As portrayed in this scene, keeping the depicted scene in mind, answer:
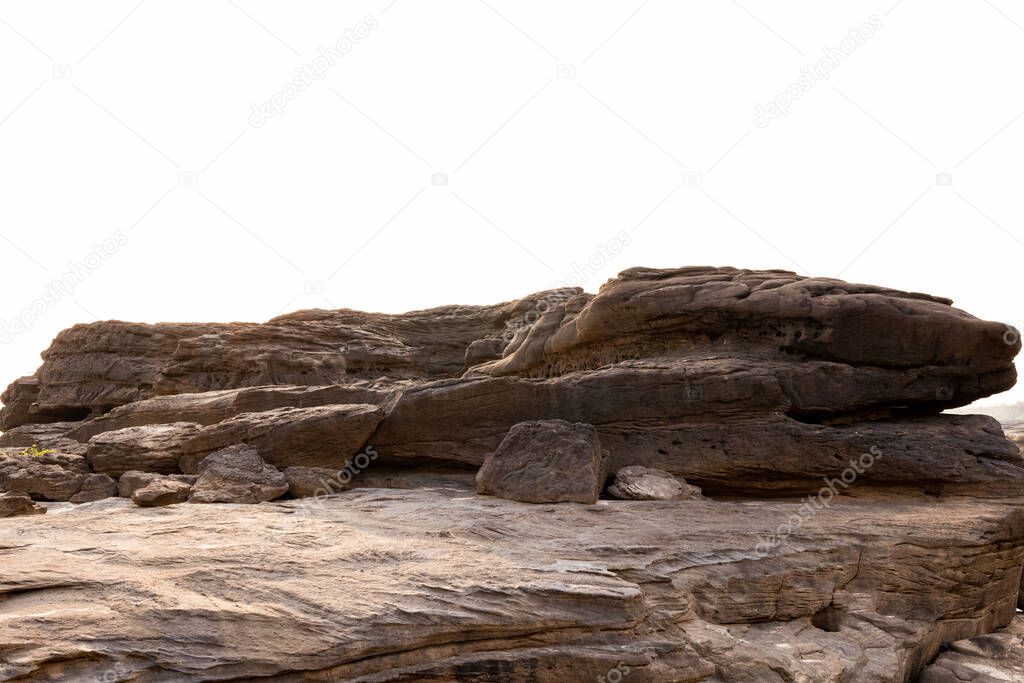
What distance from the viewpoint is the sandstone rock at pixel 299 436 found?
495 inches

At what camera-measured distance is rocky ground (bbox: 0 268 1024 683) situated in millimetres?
6074

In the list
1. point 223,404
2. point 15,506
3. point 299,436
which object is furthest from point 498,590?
point 223,404

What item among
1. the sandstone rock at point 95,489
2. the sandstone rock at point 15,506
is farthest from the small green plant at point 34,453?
the sandstone rock at point 15,506

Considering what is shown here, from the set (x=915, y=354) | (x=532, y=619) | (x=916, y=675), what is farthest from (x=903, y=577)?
(x=532, y=619)

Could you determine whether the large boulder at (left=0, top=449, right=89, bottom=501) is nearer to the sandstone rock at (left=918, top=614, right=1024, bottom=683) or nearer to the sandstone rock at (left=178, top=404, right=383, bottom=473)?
the sandstone rock at (left=178, top=404, right=383, bottom=473)

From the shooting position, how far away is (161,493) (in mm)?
10516

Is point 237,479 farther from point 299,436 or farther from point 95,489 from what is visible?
point 95,489

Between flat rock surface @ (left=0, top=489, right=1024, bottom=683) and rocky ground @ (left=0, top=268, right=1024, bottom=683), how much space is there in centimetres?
3

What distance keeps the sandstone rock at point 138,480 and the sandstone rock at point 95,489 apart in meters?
0.21

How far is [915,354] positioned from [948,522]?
354cm

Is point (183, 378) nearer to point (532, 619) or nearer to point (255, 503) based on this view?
point (255, 503)

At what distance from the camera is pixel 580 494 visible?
1020cm

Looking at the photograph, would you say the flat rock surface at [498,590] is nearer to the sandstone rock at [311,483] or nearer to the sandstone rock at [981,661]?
the sandstone rock at [981,661]

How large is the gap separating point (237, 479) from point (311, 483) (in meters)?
1.21
